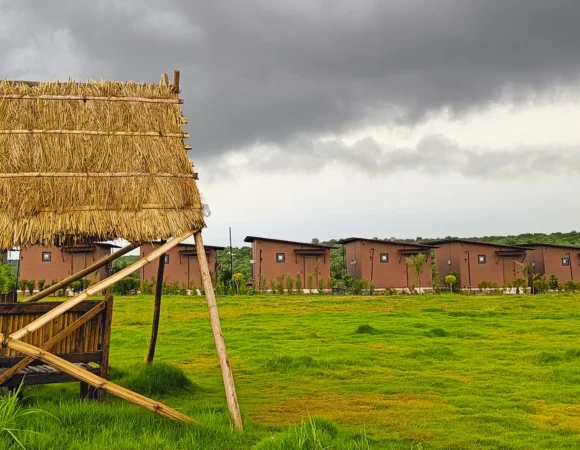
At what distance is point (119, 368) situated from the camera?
11.4 metres

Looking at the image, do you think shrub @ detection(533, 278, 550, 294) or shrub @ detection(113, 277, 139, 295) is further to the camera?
shrub @ detection(533, 278, 550, 294)

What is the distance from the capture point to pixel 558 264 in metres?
46.1

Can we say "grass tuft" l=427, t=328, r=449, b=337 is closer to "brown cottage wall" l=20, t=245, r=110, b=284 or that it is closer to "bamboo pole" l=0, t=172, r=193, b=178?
"bamboo pole" l=0, t=172, r=193, b=178

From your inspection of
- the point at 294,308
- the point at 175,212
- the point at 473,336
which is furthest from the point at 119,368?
the point at 294,308

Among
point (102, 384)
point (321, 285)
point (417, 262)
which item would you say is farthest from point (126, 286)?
point (102, 384)

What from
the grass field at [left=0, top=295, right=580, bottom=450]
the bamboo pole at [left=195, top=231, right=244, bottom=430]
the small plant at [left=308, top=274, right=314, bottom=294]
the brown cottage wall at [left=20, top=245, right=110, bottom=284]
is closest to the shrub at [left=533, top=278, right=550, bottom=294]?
the small plant at [left=308, top=274, right=314, bottom=294]

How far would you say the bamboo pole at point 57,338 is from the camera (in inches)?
333

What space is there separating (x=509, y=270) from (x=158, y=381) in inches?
1501

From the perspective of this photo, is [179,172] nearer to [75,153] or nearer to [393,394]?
[75,153]

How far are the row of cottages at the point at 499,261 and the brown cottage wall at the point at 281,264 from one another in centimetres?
956

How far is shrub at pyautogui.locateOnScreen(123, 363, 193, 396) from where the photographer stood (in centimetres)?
1061

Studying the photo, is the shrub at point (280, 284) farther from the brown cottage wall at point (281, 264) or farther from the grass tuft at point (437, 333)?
the grass tuft at point (437, 333)

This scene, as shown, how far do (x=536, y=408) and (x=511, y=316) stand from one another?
48.4 ft

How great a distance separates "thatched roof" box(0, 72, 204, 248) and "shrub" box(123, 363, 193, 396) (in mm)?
2794
